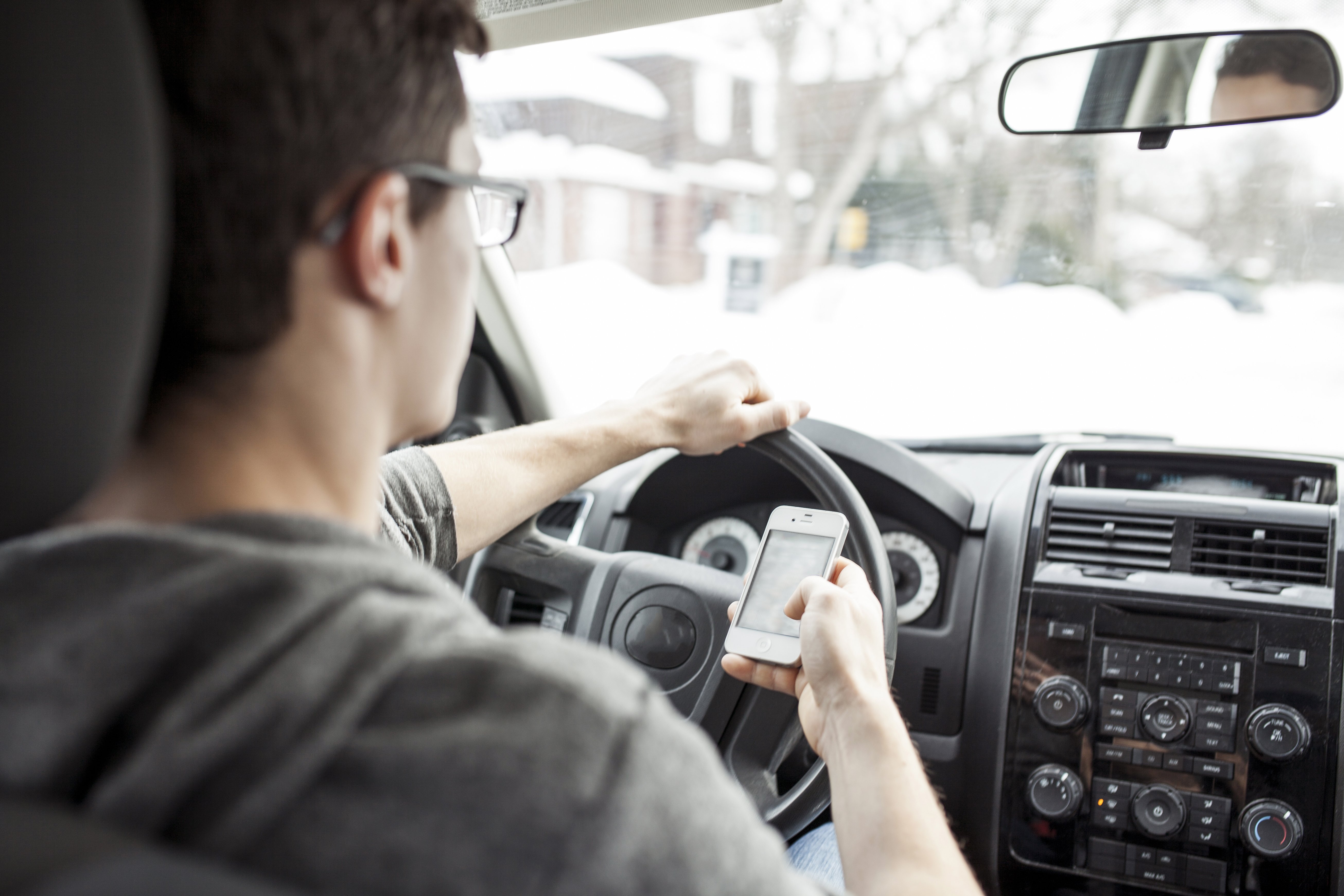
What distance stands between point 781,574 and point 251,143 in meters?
1.02

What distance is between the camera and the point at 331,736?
617 millimetres

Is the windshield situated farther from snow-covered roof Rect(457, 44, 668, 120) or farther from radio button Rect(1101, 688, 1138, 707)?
radio button Rect(1101, 688, 1138, 707)

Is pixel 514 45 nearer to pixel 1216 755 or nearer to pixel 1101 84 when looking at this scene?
pixel 1101 84

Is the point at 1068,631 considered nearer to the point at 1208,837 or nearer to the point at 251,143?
the point at 1208,837

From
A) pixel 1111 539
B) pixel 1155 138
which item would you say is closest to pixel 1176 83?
pixel 1155 138

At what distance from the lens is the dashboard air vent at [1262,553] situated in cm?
185

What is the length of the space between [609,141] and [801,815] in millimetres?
3396

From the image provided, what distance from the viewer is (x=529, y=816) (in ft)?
1.98

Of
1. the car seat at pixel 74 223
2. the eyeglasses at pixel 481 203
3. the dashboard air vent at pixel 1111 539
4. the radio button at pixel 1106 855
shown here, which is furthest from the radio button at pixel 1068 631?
the car seat at pixel 74 223

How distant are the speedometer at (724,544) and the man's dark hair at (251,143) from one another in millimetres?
1578

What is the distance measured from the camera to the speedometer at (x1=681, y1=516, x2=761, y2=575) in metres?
2.30

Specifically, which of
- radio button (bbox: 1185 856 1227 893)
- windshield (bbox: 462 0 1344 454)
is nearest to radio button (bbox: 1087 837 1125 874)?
radio button (bbox: 1185 856 1227 893)

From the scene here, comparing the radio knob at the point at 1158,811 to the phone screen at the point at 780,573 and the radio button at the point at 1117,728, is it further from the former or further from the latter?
the phone screen at the point at 780,573

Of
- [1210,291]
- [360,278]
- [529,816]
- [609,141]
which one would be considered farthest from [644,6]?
[609,141]
